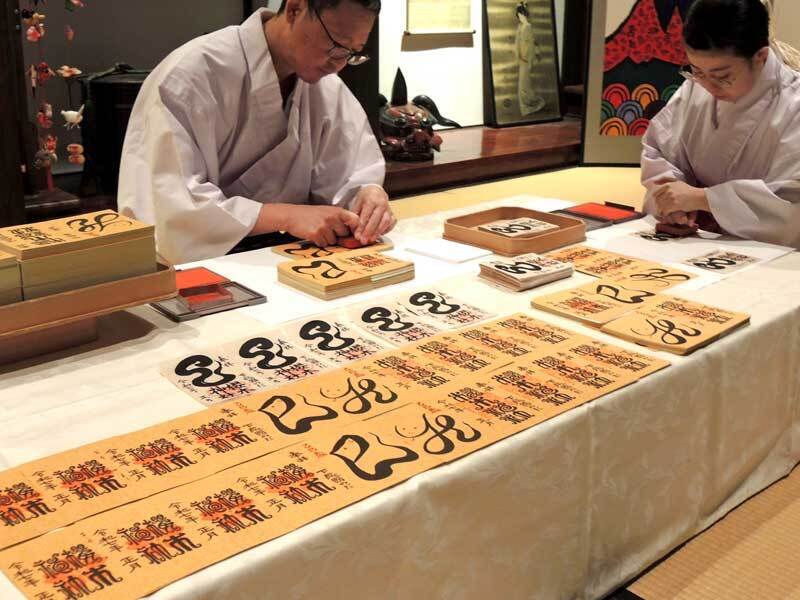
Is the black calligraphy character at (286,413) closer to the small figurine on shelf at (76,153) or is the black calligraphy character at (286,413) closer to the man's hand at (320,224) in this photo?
the man's hand at (320,224)

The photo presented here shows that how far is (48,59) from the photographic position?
439 centimetres

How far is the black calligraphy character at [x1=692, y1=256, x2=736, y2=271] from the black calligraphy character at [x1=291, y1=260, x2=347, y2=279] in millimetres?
790

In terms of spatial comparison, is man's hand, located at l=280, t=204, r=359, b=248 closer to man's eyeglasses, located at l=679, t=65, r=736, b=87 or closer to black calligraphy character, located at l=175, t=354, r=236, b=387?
black calligraphy character, located at l=175, t=354, r=236, b=387

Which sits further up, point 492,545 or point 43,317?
point 43,317

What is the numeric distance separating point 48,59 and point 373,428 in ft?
13.3

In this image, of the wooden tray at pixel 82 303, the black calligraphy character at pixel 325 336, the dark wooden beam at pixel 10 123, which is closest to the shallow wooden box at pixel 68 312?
the wooden tray at pixel 82 303

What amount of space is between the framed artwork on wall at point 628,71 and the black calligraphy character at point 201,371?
4628 millimetres

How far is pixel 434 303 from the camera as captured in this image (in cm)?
157

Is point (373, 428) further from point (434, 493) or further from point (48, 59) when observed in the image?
point (48, 59)

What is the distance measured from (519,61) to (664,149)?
4344 mm

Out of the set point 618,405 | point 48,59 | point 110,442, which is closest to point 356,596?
point 110,442

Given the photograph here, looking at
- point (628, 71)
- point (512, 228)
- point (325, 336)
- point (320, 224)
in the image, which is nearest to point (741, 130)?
point (512, 228)

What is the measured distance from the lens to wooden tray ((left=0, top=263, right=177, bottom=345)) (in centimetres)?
123

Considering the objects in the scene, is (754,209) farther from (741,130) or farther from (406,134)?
(406,134)
